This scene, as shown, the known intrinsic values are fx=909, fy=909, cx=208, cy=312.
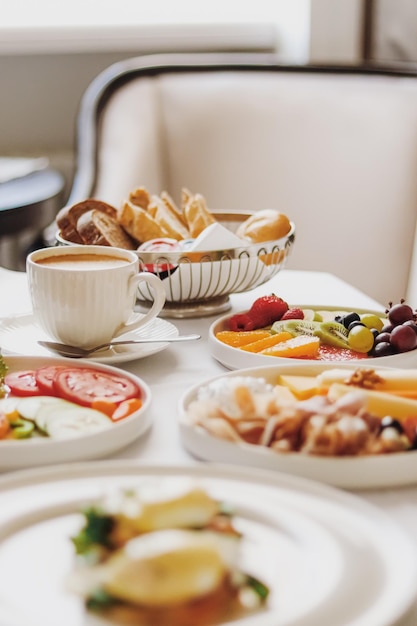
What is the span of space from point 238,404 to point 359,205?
150 cm

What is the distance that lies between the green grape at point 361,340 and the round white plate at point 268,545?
40 centimetres

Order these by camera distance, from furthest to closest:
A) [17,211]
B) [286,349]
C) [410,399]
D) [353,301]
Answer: [17,211] → [353,301] → [286,349] → [410,399]

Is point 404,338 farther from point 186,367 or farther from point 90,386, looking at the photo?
point 90,386

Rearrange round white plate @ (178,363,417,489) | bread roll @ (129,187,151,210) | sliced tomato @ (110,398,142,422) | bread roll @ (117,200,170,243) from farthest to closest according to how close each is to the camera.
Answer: bread roll @ (129,187,151,210)
bread roll @ (117,200,170,243)
sliced tomato @ (110,398,142,422)
round white plate @ (178,363,417,489)

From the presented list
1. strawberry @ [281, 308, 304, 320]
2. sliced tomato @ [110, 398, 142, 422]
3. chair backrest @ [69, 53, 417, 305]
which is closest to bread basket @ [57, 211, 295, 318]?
strawberry @ [281, 308, 304, 320]

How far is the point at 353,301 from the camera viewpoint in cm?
135

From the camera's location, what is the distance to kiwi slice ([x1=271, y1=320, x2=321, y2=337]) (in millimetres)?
1059

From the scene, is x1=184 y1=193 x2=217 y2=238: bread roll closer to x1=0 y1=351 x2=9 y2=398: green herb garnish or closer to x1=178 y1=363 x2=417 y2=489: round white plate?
x1=0 y1=351 x2=9 y2=398: green herb garnish

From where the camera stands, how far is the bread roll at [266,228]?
52.7 inches

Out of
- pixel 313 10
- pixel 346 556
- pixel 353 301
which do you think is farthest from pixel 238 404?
pixel 313 10

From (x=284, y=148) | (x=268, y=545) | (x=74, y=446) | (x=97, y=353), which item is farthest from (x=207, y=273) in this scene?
(x=284, y=148)

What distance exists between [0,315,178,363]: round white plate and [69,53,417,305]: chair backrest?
935 mm

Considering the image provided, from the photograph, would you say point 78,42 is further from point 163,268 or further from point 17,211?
point 163,268

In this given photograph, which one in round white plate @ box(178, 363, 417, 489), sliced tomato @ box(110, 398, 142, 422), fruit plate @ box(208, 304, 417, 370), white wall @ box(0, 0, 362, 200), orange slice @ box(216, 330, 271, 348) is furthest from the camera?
white wall @ box(0, 0, 362, 200)
